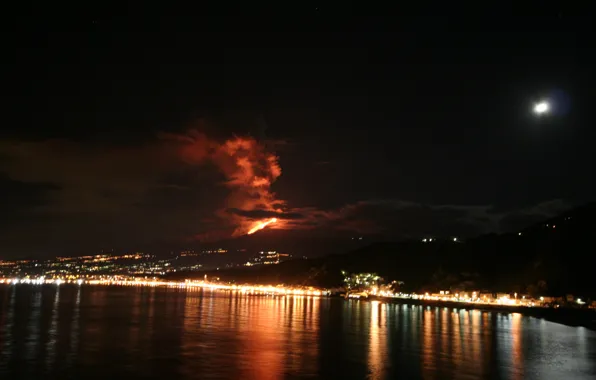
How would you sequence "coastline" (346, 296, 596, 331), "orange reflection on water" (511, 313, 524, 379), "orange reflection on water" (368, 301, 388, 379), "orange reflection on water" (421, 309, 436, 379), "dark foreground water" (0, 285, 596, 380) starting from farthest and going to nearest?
"coastline" (346, 296, 596, 331)
"orange reflection on water" (511, 313, 524, 379)
"orange reflection on water" (421, 309, 436, 379)
"orange reflection on water" (368, 301, 388, 379)
"dark foreground water" (0, 285, 596, 380)

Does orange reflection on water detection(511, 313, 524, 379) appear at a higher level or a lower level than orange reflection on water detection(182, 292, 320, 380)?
lower

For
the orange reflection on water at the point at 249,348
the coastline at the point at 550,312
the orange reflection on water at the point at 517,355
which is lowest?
the orange reflection on water at the point at 517,355

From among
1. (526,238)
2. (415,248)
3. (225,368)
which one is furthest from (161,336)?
(415,248)

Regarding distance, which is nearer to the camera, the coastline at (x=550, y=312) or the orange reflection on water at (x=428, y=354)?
the orange reflection on water at (x=428, y=354)

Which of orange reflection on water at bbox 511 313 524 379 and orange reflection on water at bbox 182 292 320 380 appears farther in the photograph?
orange reflection on water at bbox 511 313 524 379

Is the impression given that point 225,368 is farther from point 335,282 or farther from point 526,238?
point 335,282

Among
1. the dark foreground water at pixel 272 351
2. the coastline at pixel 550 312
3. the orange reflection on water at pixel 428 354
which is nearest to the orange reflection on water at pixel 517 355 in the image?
the dark foreground water at pixel 272 351

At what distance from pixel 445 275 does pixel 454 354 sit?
99.9 m

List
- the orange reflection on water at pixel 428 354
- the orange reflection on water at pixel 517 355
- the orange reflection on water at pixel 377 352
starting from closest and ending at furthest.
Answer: the orange reflection on water at pixel 377 352
the orange reflection on water at pixel 428 354
the orange reflection on water at pixel 517 355

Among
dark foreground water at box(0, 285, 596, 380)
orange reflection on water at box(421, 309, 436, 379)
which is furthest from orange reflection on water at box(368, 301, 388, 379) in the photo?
orange reflection on water at box(421, 309, 436, 379)

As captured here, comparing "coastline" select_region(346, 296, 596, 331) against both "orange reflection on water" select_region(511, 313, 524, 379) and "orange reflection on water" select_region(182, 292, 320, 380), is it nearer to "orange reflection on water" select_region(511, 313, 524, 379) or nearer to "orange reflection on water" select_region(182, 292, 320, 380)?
"orange reflection on water" select_region(511, 313, 524, 379)

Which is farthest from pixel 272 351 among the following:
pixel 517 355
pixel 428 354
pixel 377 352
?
pixel 517 355

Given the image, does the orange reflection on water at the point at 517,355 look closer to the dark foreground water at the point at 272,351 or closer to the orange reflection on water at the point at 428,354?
the dark foreground water at the point at 272,351

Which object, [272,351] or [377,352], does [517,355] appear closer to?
[377,352]
